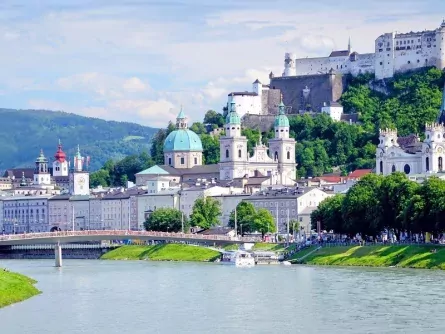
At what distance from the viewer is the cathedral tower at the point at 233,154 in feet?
472

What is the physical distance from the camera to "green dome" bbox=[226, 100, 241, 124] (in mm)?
146500

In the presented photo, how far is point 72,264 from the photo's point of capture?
96.2m

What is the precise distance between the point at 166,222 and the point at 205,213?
350 cm

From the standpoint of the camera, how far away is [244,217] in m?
113

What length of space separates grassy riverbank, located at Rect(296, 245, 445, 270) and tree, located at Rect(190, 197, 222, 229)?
103 feet

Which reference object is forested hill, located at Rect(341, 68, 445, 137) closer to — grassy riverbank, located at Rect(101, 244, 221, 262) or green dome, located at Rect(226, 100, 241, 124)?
green dome, located at Rect(226, 100, 241, 124)

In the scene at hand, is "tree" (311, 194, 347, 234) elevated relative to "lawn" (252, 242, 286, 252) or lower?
elevated

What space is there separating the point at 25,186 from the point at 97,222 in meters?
40.7

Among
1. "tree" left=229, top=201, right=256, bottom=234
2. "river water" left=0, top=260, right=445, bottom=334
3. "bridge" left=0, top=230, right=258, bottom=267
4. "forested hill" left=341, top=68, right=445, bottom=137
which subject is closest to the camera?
"river water" left=0, top=260, right=445, bottom=334

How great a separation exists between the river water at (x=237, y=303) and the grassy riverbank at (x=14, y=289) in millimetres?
554

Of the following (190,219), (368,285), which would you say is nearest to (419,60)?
(190,219)

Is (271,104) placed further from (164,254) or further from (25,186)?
(164,254)

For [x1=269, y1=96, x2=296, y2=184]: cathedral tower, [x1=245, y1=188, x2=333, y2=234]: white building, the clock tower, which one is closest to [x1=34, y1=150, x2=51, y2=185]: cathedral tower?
the clock tower

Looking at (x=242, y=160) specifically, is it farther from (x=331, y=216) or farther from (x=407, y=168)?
(x=331, y=216)
